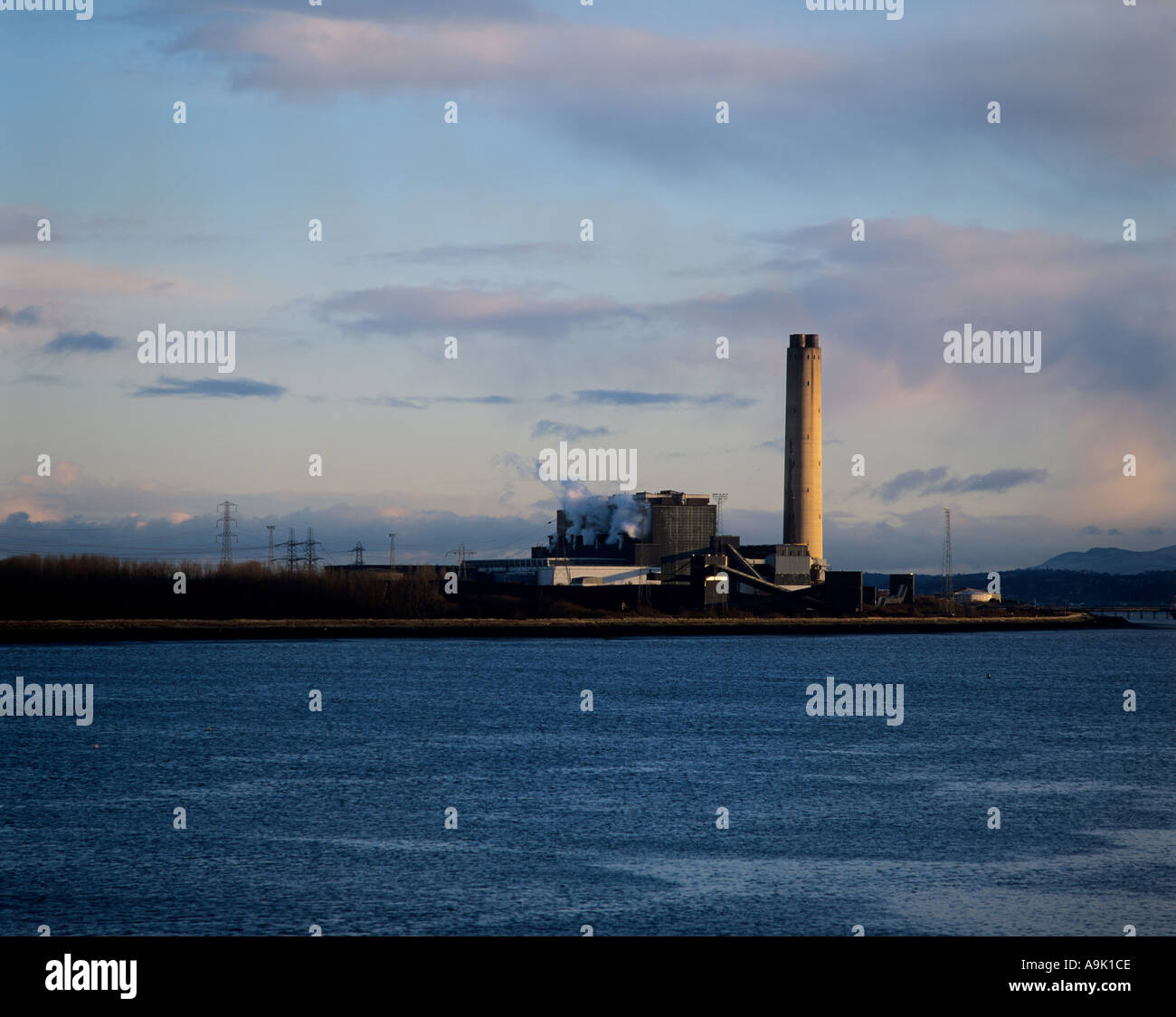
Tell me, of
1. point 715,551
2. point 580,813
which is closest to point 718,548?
point 715,551

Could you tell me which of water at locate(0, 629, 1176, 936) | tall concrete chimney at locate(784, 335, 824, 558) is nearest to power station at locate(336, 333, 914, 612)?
tall concrete chimney at locate(784, 335, 824, 558)

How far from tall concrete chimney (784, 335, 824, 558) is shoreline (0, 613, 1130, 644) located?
14.5m

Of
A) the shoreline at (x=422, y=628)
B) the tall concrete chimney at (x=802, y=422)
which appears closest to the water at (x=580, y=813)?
the shoreline at (x=422, y=628)

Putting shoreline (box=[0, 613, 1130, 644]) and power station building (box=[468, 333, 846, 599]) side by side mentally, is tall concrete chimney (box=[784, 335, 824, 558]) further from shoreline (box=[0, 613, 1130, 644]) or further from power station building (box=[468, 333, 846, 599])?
shoreline (box=[0, 613, 1130, 644])

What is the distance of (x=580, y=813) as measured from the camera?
115ft

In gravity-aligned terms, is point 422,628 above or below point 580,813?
below

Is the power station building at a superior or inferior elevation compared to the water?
superior

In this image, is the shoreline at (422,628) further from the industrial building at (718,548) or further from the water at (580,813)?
the water at (580,813)

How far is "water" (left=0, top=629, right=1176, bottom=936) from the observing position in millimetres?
25109

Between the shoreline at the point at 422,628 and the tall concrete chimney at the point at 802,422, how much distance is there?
14454 mm

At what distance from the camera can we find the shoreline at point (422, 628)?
5123 inches

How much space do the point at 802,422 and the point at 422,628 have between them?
45.4 m

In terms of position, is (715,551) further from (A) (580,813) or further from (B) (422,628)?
(A) (580,813)

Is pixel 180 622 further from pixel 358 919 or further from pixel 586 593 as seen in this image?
pixel 358 919
